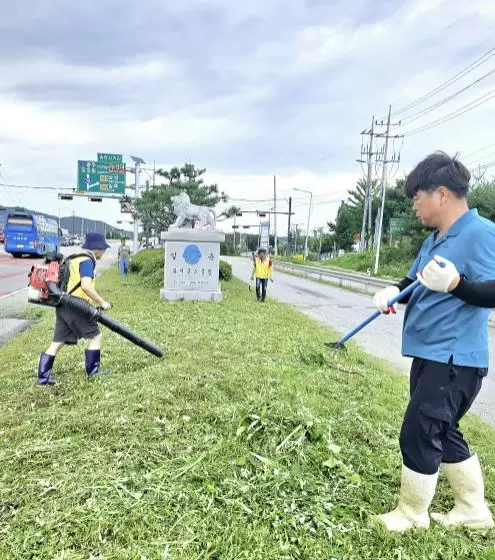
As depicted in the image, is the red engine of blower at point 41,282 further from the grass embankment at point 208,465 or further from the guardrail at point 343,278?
the guardrail at point 343,278

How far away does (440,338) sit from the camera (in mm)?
2354

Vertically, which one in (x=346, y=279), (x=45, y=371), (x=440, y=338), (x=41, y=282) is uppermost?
(x=440, y=338)

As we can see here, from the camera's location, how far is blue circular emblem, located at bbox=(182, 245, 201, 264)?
41.6 feet

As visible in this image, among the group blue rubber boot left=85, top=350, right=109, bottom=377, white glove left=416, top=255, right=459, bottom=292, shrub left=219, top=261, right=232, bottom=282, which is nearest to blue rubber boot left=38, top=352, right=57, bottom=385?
blue rubber boot left=85, top=350, right=109, bottom=377

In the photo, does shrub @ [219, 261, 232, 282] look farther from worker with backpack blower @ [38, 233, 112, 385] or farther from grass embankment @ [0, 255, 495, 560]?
worker with backpack blower @ [38, 233, 112, 385]

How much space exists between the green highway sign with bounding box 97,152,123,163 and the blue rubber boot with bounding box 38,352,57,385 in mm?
30404

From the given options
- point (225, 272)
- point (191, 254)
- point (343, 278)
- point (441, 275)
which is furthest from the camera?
point (343, 278)

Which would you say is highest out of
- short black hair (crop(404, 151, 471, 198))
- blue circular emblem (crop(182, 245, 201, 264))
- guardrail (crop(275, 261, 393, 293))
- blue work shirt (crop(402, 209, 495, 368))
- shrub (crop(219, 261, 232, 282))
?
short black hair (crop(404, 151, 471, 198))

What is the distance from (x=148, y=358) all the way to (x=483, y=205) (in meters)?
25.4

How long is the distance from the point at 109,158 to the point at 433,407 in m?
33.8

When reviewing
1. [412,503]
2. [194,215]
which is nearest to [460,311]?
[412,503]

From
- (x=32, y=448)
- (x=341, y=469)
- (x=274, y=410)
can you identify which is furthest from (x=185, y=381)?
(x=341, y=469)

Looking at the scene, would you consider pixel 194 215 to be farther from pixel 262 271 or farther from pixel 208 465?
pixel 208 465

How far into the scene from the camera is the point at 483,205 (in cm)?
2653
